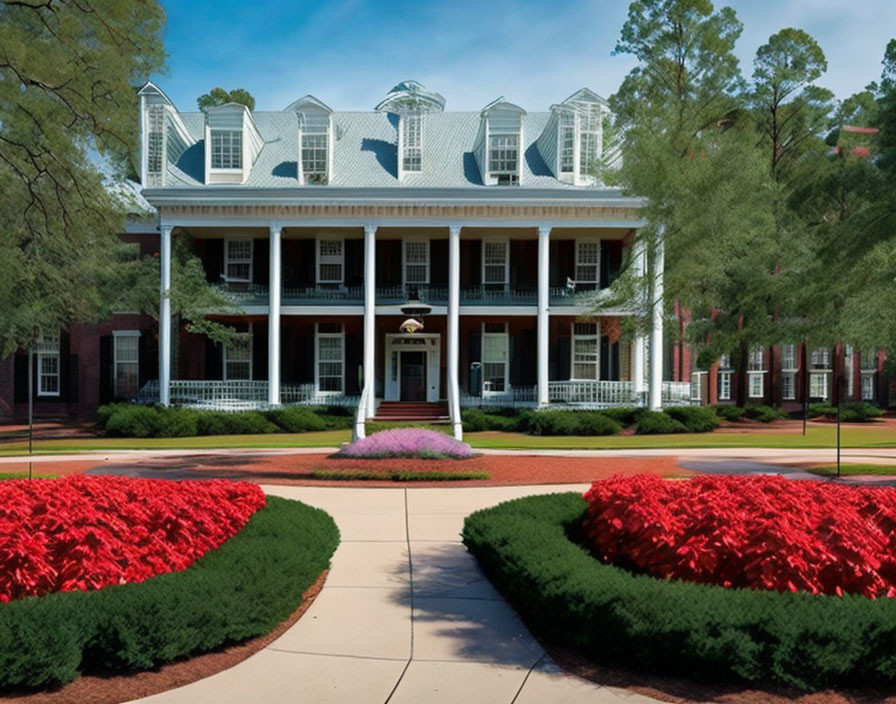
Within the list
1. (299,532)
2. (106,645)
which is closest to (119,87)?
(299,532)

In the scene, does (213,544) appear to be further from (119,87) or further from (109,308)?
(109,308)

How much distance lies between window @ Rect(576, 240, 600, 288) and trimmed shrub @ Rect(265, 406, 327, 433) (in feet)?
38.4

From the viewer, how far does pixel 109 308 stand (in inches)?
1108

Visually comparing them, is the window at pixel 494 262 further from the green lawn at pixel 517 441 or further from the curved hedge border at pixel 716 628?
the curved hedge border at pixel 716 628

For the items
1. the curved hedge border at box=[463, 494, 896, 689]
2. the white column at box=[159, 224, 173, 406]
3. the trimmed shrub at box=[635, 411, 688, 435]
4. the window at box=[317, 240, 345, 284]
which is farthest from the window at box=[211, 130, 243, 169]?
the curved hedge border at box=[463, 494, 896, 689]

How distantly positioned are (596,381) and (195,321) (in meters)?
14.9

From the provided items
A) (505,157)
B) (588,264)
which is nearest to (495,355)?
(588,264)

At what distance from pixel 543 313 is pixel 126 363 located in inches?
673

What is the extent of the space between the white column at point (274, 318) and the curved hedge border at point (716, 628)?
78.1 feet

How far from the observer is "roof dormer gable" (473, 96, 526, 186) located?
1202 inches

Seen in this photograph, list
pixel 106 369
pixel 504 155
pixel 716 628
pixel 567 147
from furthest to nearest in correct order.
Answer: pixel 106 369
pixel 567 147
pixel 504 155
pixel 716 628

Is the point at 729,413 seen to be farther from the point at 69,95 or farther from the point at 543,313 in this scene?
the point at 69,95

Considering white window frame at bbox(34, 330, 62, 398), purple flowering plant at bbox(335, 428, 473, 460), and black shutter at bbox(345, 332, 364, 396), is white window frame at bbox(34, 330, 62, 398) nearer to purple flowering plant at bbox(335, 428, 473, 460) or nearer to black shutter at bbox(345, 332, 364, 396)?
black shutter at bbox(345, 332, 364, 396)

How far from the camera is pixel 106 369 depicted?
105ft
